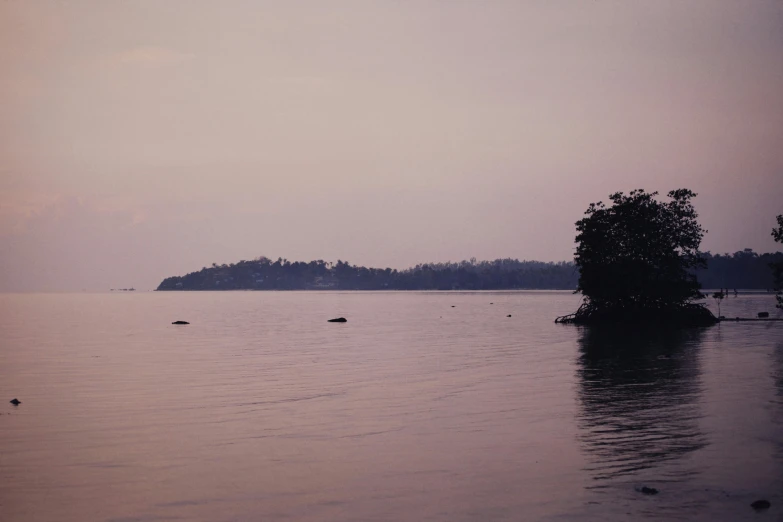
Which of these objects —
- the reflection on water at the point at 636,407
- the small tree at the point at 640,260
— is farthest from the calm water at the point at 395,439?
the small tree at the point at 640,260

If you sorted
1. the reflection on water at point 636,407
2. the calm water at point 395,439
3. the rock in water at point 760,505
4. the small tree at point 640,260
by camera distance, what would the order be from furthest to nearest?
the small tree at point 640,260, the reflection on water at point 636,407, the calm water at point 395,439, the rock in water at point 760,505

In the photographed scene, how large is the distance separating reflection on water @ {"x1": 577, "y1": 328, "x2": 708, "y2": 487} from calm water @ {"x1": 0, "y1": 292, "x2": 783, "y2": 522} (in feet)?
0.37

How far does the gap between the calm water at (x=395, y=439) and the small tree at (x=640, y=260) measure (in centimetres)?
3106

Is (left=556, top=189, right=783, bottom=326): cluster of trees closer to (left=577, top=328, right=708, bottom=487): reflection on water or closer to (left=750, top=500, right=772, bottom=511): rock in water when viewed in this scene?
(left=577, top=328, right=708, bottom=487): reflection on water

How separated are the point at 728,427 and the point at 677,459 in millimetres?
4787

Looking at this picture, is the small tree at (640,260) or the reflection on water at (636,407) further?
the small tree at (640,260)

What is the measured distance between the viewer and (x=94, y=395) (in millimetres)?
31406

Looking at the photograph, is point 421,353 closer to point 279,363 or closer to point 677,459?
point 279,363

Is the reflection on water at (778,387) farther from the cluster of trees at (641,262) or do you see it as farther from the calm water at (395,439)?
the cluster of trees at (641,262)

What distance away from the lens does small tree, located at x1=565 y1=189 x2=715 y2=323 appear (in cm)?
7500

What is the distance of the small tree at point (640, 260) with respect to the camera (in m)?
75.0

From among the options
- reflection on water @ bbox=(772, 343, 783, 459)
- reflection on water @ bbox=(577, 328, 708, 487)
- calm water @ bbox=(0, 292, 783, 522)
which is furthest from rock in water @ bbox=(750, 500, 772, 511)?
reflection on water @ bbox=(772, 343, 783, 459)

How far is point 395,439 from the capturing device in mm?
21516

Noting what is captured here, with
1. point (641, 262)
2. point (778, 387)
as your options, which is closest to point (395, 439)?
point (778, 387)
